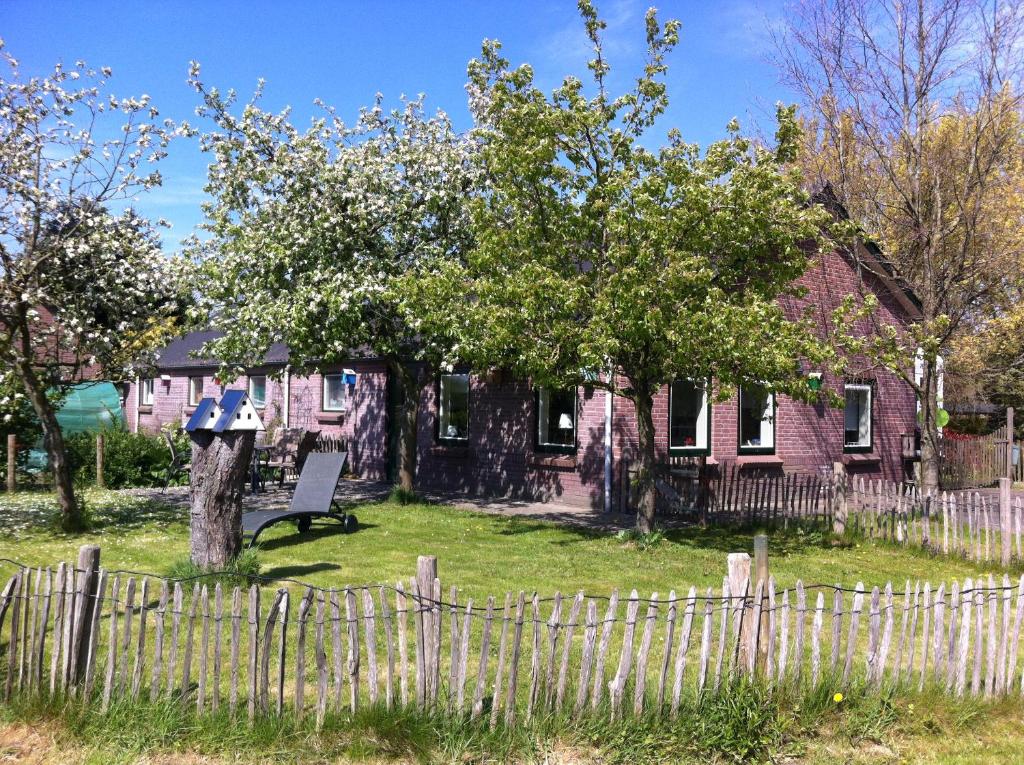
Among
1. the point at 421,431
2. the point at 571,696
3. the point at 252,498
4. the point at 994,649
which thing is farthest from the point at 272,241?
the point at 994,649

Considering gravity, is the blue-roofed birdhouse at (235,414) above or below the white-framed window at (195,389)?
below

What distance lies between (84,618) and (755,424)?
14.4 meters

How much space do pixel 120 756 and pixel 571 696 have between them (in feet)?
8.11

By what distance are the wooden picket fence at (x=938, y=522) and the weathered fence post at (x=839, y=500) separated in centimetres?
12

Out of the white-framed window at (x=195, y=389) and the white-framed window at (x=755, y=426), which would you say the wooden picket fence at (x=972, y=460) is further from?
the white-framed window at (x=195, y=389)

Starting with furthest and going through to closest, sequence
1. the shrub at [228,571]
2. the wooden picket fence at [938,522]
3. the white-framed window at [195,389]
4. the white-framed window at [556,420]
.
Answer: the white-framed window at [195,389], the white-framed window at [556,420], the wooden picket fence at [938,522], the shrub at [228,571]

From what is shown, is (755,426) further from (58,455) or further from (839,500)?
(58,455)

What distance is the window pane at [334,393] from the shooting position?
22.8 metres

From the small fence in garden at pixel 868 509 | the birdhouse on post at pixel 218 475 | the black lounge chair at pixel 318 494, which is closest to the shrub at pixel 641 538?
the small fence in garden at pixel 868 509

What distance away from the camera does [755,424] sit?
691 inches

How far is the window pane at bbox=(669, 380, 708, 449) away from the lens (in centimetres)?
1627

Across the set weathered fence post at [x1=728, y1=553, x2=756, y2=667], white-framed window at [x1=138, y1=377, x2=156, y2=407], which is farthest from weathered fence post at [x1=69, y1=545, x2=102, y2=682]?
white-framed window at [x1=138, y1=377, x2=156, y2=407]

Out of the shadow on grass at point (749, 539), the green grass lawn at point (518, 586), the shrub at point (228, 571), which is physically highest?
the shrub at point (228, 571)

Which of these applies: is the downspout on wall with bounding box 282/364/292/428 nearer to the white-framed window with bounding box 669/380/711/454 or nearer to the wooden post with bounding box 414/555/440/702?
the white-framed window with bounding box 669/380/711/454
